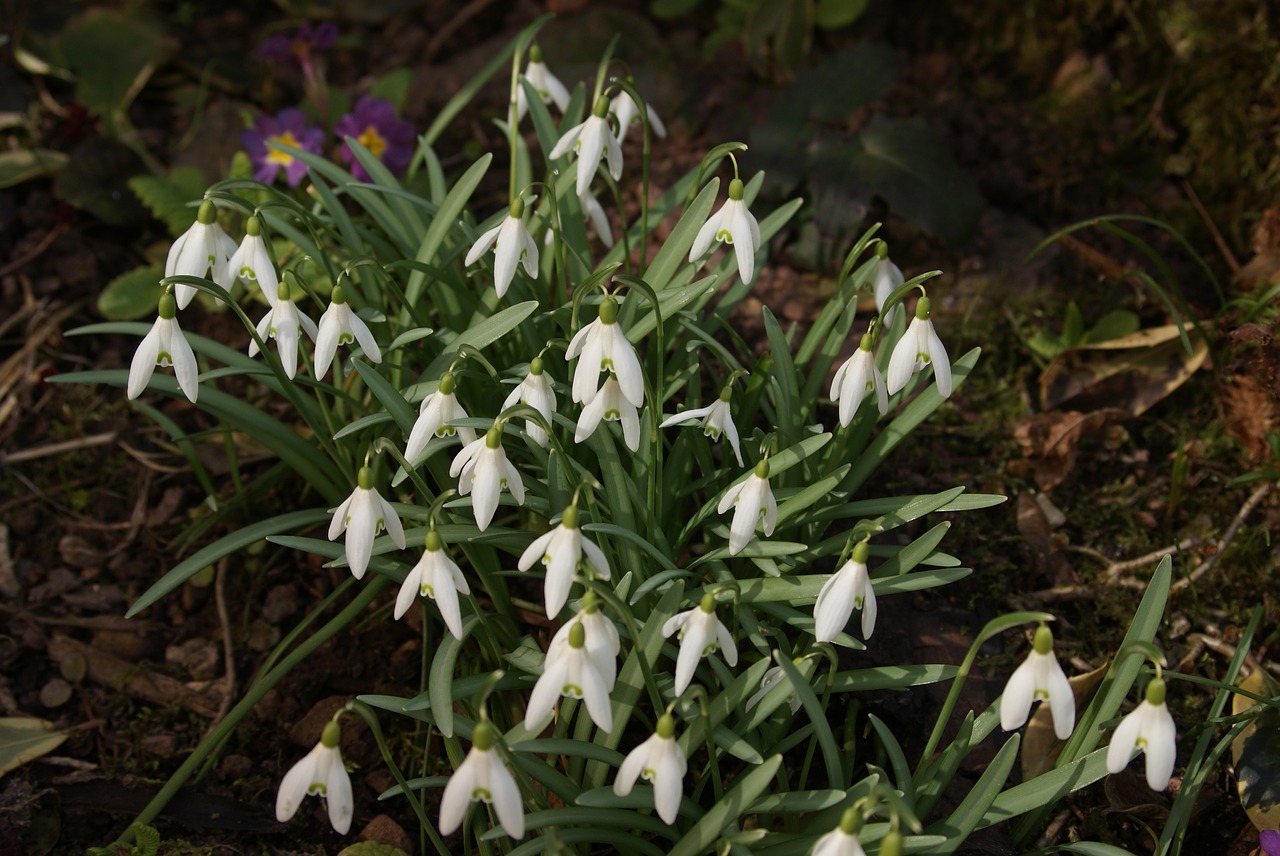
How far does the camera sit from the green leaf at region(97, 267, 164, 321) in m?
3.24

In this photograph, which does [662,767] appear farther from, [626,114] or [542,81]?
[542,81]

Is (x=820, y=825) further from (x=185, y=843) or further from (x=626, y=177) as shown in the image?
(x=626, y=177)

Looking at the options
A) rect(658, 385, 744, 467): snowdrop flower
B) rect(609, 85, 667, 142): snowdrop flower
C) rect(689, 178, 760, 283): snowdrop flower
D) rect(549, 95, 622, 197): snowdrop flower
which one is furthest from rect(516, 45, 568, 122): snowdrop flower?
rect(658, 385, 744, 467): snowdrop flower

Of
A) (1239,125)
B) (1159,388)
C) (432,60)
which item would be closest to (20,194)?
(432,60)

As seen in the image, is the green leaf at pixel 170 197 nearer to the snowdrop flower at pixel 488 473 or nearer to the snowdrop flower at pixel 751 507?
the snowdrop flower at pixel 488 473

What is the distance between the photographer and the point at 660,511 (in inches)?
91.1

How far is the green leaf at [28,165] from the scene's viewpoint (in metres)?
Result: 3.64

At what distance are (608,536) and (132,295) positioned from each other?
180cm

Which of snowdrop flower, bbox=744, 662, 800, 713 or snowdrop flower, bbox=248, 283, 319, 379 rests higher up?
snowdrop flower, bbox=248, 283, 319, 379

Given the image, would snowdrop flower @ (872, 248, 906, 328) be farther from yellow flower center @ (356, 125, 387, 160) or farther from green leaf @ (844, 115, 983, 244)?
yellow flower center @ (356, 125, 387, 160)

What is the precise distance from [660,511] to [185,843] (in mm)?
1154

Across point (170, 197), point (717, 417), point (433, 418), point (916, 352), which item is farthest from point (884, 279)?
point (170, 197)

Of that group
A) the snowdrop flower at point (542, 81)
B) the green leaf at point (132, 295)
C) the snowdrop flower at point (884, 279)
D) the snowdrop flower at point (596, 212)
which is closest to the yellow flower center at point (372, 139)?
the green leaf at point (132, 295)

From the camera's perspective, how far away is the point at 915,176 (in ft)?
10.7
